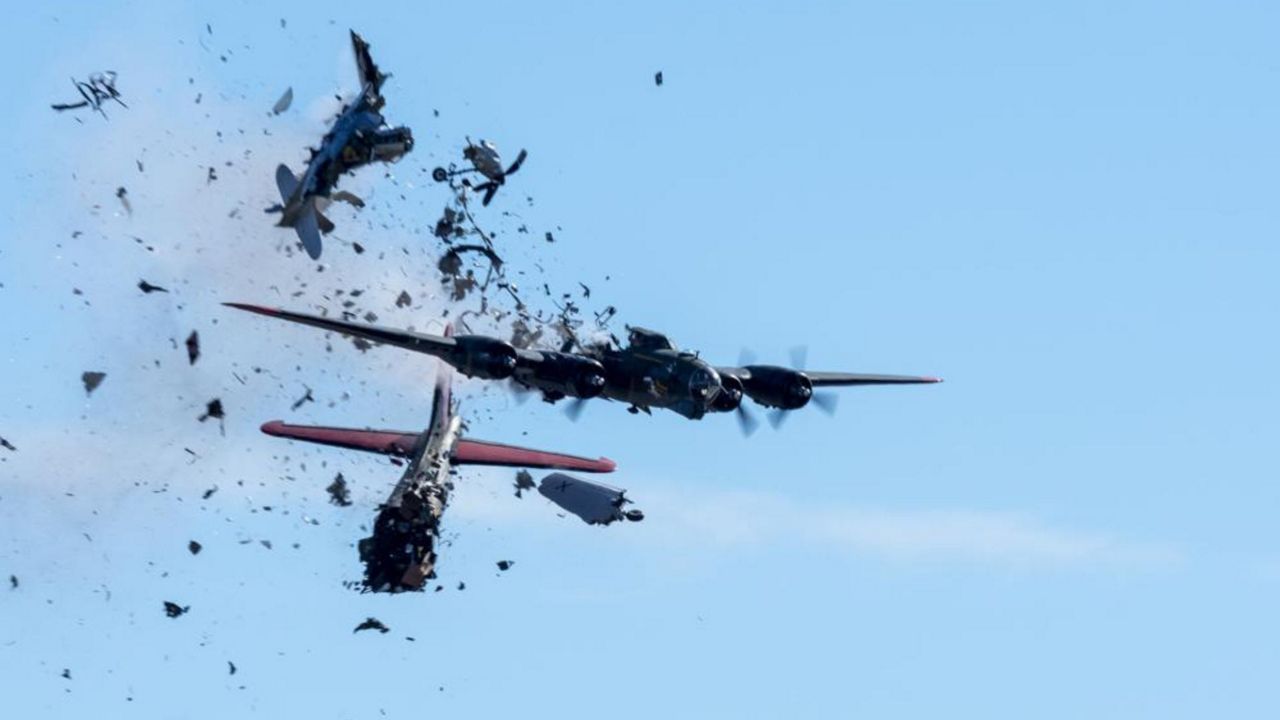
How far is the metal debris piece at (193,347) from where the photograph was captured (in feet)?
318

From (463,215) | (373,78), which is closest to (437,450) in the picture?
(463,215)

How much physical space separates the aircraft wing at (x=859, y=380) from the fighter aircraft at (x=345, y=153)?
67.6 feet

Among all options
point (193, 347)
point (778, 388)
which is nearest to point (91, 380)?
point (193, 347)

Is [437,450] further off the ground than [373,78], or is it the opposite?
[373,78]

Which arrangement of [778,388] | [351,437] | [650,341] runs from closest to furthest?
1. [650,341]
2. [778,388]
3. [351,437]

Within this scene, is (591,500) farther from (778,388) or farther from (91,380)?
(91,380)

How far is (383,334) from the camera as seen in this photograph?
295ft

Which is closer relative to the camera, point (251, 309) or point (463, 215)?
point (251, 309)

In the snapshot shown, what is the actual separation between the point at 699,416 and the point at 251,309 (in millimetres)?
17251

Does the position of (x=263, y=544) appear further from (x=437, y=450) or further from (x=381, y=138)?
(x=381, y=138)

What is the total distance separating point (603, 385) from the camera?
91.2m

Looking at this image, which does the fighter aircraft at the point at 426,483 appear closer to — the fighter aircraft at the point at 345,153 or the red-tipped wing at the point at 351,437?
the red-tipped wing at the point at 351,437

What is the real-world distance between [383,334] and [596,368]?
8.18m

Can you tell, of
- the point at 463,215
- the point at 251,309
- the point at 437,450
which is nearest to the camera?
the point at 251,309
